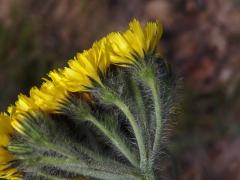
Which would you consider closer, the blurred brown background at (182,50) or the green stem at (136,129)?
the green stem at (136,129)

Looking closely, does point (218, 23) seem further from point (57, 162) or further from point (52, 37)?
point (57, 162)

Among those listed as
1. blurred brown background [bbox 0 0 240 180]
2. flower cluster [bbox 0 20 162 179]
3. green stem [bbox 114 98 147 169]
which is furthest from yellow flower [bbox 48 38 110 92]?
blurred brown background [bbox 0 0 240 180]

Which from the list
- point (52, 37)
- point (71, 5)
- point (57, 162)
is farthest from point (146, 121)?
point (71, 5)

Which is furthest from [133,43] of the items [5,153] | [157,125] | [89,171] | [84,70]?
[5,153]

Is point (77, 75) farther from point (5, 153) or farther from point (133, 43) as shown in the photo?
point (5, 153)

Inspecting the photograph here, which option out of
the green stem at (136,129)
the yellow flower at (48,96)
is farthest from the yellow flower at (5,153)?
the green stem at (136,129)

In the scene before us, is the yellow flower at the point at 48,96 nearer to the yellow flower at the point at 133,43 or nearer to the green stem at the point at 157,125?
the yellow flower at the point at 133,43
